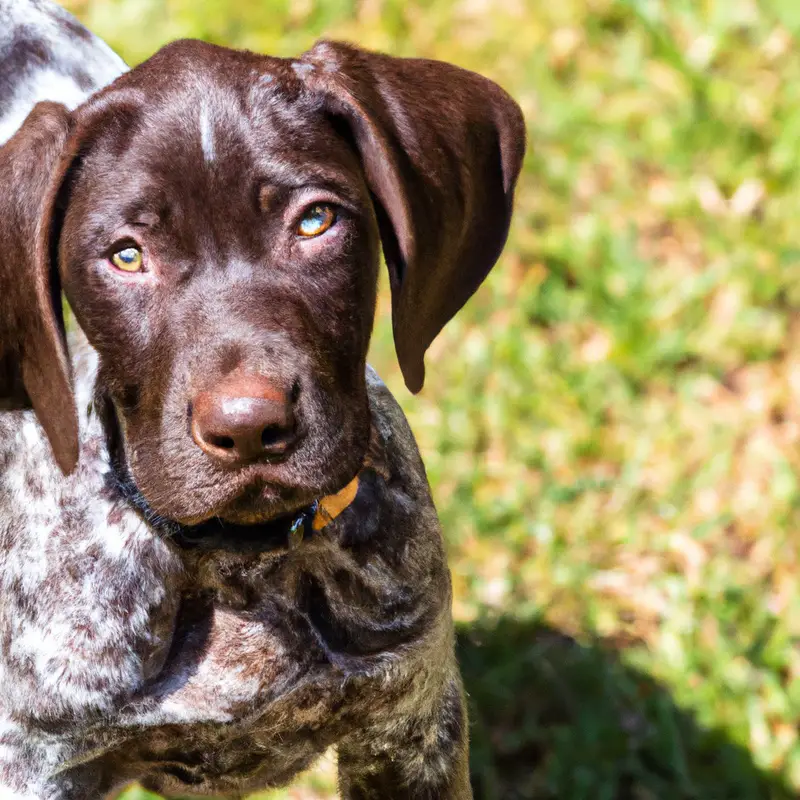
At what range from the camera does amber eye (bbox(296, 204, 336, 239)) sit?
317 centimetres

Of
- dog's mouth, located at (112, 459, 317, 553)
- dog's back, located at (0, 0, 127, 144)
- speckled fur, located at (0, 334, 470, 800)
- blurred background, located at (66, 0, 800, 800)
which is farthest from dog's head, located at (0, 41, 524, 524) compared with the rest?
blurred background, located at (66, 0, 800, 800)

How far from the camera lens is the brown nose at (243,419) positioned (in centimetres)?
290

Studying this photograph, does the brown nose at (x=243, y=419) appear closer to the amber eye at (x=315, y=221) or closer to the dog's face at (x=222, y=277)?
the dog's face at (x=222, y=277)

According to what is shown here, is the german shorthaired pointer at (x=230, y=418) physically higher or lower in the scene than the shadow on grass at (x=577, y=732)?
higher

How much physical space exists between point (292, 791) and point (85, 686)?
1689 mm

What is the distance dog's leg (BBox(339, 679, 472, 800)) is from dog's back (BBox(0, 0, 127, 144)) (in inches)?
75.0

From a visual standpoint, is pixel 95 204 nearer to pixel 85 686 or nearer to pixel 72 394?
pixel 72 394

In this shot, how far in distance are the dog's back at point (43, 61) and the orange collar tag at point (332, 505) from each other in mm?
1511

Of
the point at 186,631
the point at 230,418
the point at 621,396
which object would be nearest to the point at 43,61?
the point at 186,631

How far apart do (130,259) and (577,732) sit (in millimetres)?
2608

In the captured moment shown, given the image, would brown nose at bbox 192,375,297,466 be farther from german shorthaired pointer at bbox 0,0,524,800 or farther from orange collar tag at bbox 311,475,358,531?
orange collar tag at bbox 311,475,358,531

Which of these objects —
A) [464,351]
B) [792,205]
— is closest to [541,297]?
[464,351]

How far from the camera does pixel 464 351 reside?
6.17 m

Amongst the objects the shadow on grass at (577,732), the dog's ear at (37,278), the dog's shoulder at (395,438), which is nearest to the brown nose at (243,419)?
the dog's ear at (37,278)
